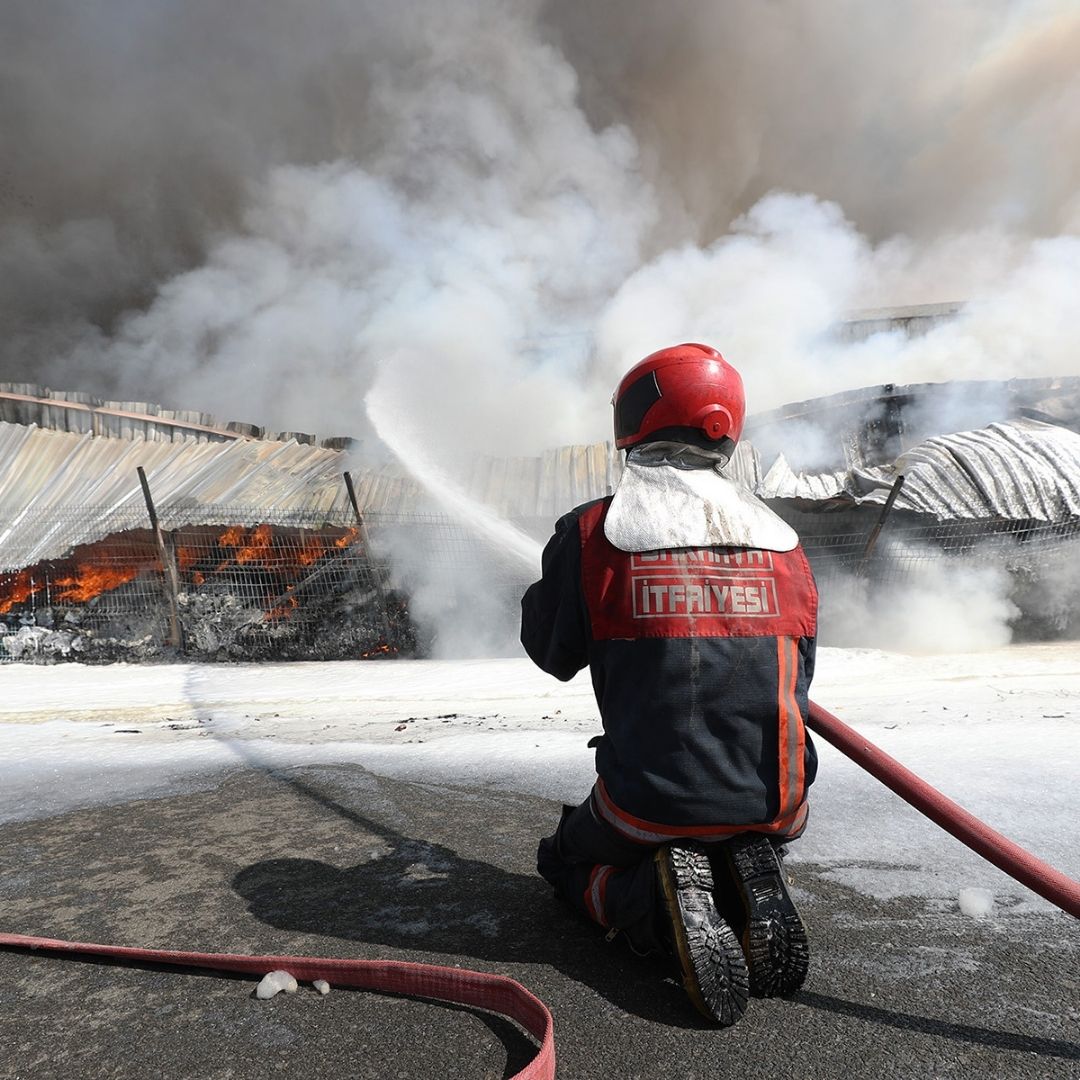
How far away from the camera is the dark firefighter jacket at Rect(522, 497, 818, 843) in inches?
77.9

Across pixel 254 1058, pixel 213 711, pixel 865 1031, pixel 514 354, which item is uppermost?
pixel 514 354

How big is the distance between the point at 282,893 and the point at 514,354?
872 inches

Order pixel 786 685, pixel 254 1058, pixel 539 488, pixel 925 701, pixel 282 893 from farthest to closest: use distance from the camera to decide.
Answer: pixel 539 488, pixel 925 701, pixel 282 893, pixel 786 685, pixel 254 1058

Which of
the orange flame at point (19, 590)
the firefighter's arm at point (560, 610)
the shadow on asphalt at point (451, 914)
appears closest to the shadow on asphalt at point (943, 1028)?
the shadow on asphalt at point (451, 914)

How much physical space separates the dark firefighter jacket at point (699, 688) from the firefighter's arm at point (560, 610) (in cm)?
4

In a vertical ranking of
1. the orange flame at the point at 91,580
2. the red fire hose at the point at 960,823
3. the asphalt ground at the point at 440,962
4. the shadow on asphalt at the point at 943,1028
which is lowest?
the shadow on asphalt at the point at 943,1028

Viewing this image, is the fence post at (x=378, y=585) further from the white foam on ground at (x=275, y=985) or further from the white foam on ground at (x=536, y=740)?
the white foam on ground at (x=275, y=985)

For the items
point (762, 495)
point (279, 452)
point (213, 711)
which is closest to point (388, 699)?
point (213, 711)

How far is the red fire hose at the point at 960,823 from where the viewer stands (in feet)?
5.74

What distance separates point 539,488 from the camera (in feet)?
35.8

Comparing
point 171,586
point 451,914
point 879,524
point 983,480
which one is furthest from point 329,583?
point 983,480

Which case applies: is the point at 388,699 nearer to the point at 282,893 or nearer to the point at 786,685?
the point at 282,893

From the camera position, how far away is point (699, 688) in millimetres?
2002

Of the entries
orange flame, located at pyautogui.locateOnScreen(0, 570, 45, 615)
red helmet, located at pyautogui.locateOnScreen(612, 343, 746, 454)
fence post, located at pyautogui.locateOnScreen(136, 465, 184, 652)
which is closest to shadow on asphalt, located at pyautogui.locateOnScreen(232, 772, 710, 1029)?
red helmet, located at pyautogui.locateOnScreen(612, 343, 746, 454)
